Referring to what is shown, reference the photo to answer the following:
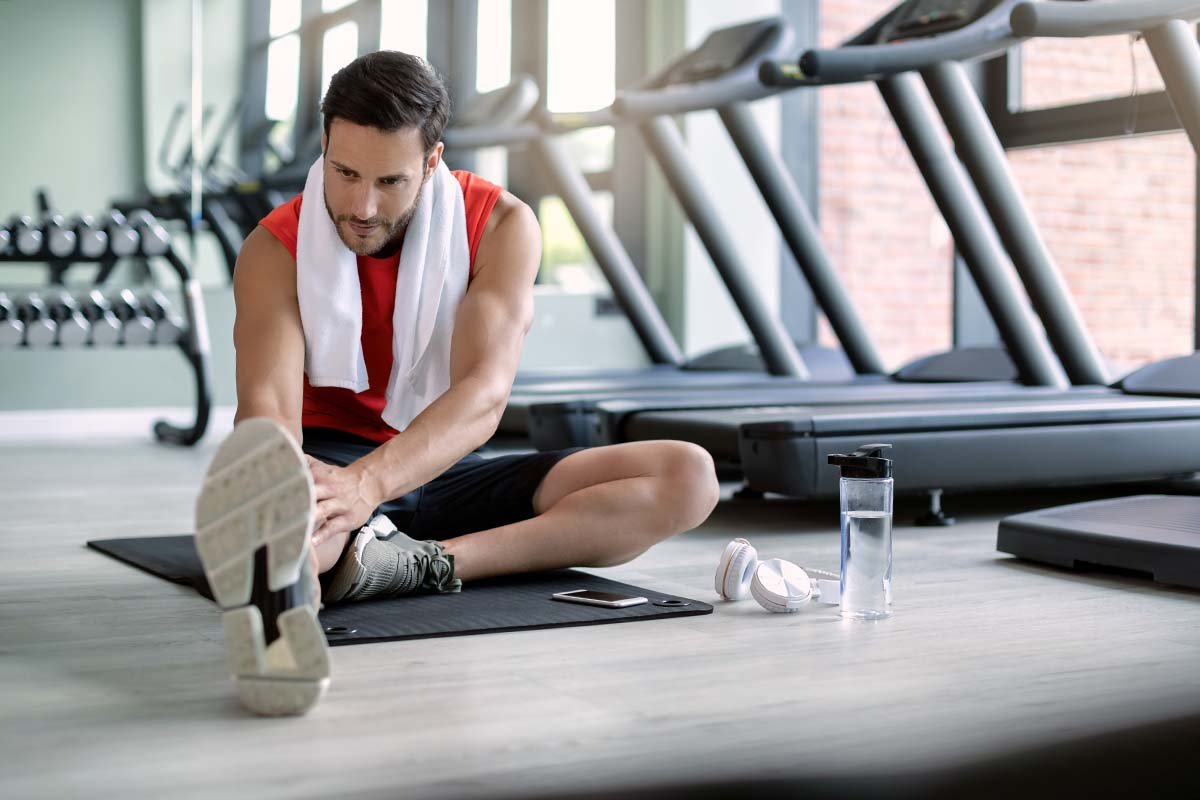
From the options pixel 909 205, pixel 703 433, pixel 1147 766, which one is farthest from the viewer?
pixel 909 205

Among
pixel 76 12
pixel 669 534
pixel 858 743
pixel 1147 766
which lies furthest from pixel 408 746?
pixel 76 12

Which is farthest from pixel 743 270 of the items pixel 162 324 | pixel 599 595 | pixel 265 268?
pixel 265 268

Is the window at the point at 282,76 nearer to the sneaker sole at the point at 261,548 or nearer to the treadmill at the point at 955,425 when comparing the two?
the treadmill at the point at 955,425

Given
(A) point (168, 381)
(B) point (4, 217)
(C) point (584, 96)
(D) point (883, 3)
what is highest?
(D) point (883, 3)

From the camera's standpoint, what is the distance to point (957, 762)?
136cm

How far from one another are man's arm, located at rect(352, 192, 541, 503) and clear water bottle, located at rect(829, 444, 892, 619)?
1.74ft

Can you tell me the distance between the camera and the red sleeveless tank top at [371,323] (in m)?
2.12

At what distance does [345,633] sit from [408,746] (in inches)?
19.8

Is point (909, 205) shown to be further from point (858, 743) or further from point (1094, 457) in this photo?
point (858, 743)

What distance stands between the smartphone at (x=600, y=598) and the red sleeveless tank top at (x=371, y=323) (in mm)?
397

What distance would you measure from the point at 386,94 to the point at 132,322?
3.30m

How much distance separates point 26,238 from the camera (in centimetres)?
469

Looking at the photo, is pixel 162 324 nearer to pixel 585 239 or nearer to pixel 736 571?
pixel 585 239

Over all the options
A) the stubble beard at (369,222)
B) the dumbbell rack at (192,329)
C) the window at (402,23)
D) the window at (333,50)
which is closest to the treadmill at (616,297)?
the window at (402,23)
